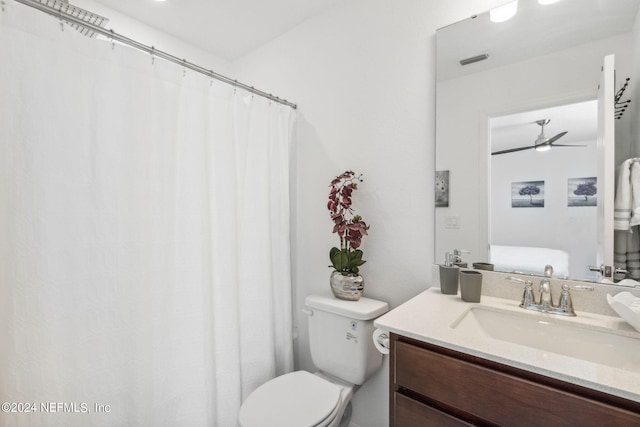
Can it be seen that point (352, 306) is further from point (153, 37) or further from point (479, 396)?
point (153, 37)

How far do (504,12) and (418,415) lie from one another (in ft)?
5.18

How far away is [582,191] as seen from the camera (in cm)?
109

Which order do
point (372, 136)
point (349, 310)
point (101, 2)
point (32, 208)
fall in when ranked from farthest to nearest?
point (101, 2) < point (372, 136) < point (349, 310) < point (32, 208)

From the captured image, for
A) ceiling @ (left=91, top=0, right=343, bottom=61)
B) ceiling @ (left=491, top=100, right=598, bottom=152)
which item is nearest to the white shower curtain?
ceiling @ (left=91, top=0, right=343, bottom=61)

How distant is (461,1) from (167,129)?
4.75ft

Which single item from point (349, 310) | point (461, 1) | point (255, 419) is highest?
point (461, 1)

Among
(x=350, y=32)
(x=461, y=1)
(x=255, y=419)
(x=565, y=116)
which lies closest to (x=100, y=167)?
(x=255, y=419)

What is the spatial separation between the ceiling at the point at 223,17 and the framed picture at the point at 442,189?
Answer: 1.22 metres

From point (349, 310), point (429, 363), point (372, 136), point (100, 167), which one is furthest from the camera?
point (372, 136)

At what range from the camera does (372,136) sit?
158 centimetres

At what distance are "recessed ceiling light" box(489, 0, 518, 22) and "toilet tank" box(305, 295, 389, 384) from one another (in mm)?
1386

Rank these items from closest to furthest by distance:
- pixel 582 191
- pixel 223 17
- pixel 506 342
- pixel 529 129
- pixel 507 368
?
pixel 507 368
pixel 506 342
pixel 582 191
pixel 529 129
pixel 223 17

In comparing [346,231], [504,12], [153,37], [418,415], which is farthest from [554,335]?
[153,37]

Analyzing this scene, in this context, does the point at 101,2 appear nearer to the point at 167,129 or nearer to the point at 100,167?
the point at 167,129
